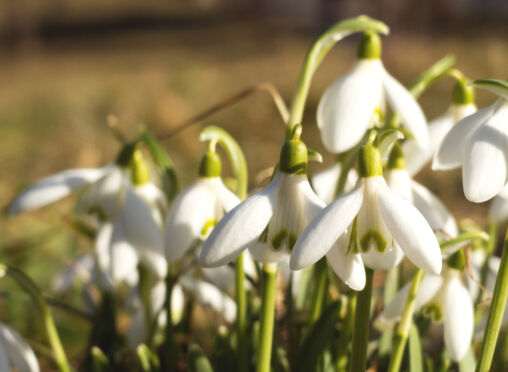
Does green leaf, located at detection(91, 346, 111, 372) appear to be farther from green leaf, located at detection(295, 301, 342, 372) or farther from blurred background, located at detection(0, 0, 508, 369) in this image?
blurred background, located at detection(0, 0, 508, 369)

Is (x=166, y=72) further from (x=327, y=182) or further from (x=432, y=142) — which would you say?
(x=432, y=142)

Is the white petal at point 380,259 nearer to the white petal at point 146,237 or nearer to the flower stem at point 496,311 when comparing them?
the flower stem at point 496,311

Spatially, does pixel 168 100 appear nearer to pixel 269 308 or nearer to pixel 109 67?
pixel 109 67

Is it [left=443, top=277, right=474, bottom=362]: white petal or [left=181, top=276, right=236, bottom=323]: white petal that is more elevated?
[left=443, top=277, right=474, bottom=362]: white petal

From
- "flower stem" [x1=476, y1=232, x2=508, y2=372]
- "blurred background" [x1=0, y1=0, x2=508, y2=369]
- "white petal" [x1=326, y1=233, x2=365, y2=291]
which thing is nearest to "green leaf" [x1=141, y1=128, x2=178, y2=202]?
"white petal" [x1=326, y1=233, x2=365, y2=291]

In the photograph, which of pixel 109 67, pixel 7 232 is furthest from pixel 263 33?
pixel 7 232

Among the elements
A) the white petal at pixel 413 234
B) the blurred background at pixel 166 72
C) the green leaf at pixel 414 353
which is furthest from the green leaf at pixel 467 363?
the blurred background at pixel 166 72

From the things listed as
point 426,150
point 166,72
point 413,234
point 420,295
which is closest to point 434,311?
point 420,295
